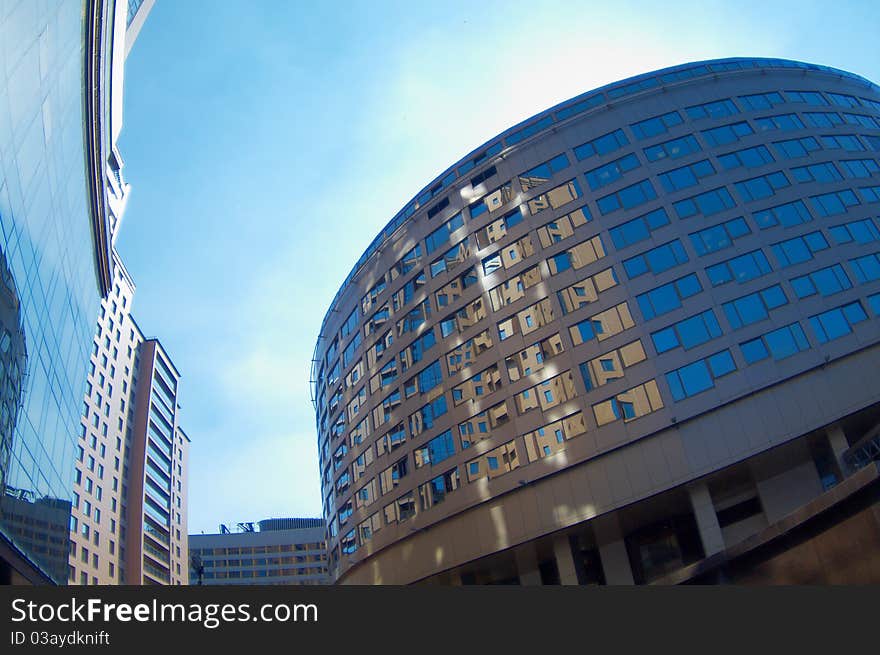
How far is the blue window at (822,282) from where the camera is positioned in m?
35.3

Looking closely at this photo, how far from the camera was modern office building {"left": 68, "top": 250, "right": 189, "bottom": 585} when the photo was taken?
6412 centimetres

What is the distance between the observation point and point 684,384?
33.9m

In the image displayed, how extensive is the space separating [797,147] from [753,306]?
1321 cm

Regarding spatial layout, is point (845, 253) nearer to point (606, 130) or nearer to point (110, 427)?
point (606, 130)

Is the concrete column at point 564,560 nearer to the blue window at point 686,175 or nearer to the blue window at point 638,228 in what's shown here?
the blue window at point 638,228

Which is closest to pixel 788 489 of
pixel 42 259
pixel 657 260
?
pixel 657 260

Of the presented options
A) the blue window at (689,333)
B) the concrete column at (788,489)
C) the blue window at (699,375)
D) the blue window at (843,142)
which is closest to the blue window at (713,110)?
the blue window at (843,142)

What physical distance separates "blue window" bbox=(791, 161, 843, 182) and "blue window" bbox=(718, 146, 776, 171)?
1.76 meters

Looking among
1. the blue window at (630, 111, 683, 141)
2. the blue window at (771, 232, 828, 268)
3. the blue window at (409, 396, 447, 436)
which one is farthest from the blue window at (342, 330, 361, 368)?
the blue window at (771, 232, 828, 268)

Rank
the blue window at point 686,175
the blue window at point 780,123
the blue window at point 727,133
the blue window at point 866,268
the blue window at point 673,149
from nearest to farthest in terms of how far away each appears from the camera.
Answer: the blue window at point 866,268 < the blue window at point 686,175 < the blue window at point 673,149 < the blue window at point 727,133 < the blue window at point 780,123

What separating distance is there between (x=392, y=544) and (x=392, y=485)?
387 cm

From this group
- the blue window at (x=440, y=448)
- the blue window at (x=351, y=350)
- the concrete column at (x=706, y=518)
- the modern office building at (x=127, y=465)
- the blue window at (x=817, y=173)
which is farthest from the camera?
the modern office building at (x=127, y=465)

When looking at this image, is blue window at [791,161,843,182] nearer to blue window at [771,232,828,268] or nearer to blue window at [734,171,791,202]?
blue window at [734,171,791,202]

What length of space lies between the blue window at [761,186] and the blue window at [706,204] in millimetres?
959
